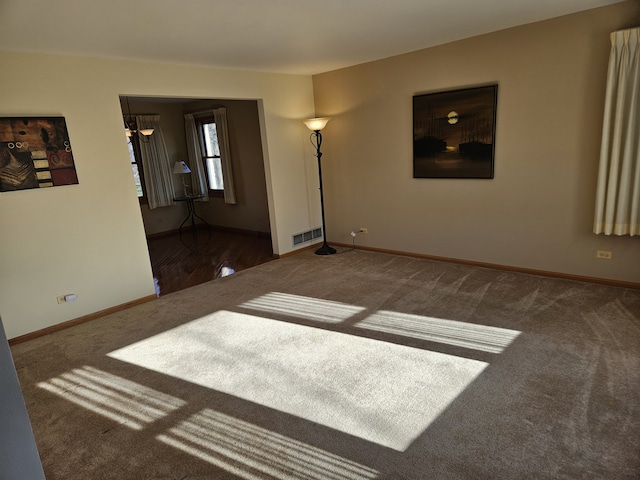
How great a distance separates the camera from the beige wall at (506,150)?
149 inches

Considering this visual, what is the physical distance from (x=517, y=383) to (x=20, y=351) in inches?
157

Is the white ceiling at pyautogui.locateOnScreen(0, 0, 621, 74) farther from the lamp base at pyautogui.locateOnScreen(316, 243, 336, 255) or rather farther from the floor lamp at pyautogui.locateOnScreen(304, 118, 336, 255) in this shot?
the lamp base at pyautogui.locateOnScreen(316, 243, 336, 255)

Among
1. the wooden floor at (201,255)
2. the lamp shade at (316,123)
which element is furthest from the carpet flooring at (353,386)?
the lamp shade at (316,123)

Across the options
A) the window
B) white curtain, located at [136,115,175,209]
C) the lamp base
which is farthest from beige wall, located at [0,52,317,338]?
white curtain, located at [136,115,175,209]

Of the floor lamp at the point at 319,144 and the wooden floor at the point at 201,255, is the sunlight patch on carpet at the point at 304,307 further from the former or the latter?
the floor lamp at the point at 319,144

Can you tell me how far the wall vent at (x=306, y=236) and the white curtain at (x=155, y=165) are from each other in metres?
3.43

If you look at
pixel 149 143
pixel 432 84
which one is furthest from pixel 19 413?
pixel 149 143

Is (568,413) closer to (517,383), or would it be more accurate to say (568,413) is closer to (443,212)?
(517,383)

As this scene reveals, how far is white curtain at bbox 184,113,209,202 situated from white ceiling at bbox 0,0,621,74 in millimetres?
3588

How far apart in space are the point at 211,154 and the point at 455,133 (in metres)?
5.00

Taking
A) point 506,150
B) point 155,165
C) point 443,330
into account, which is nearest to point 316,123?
point 506,150

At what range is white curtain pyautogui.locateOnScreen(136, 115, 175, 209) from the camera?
24.9ft

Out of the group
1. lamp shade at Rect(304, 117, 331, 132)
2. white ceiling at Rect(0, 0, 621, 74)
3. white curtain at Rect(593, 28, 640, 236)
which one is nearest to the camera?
white ceiling at Rect(0, 0, 621, 74)

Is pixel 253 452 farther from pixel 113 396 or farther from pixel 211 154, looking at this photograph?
pixel 211 154
